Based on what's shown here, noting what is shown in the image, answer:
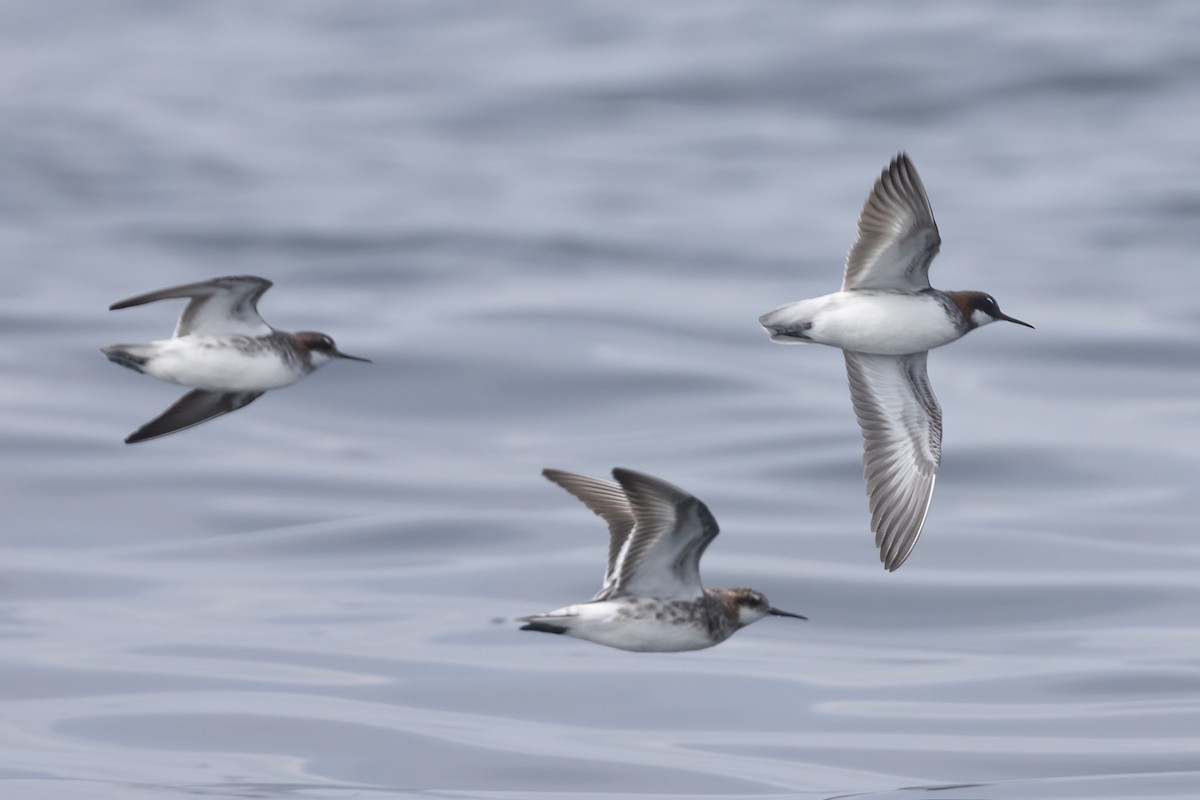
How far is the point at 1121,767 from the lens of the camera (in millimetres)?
34375

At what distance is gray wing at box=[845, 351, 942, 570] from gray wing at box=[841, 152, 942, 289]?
131 centimetres

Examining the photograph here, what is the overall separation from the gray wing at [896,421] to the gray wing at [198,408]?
14.9ft

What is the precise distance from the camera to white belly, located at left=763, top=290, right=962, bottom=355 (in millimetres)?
13894

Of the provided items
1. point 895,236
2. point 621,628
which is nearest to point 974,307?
point 895,236

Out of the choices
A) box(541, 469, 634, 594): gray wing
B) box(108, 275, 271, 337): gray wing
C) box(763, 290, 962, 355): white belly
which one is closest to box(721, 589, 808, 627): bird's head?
box(541, 469, 634, 594): gray wing

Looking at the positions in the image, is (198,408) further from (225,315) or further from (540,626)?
(540,626)

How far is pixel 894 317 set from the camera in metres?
14.1

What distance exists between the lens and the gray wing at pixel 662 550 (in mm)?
12492

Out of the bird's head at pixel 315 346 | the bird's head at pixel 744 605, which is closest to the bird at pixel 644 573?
the bird's head at pixel 744 605

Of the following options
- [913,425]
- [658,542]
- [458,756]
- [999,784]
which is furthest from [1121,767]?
[658,542]

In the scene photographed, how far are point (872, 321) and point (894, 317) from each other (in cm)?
17

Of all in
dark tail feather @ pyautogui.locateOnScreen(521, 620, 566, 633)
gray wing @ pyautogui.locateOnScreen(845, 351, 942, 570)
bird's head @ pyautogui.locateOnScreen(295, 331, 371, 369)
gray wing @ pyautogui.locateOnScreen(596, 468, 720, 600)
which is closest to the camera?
dark tail feather @ pyautogui.locateOnScreen(521, 620, 566, 633)

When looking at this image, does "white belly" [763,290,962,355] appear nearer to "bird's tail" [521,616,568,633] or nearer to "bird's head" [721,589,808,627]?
"bird's head" [721,589,808,627]

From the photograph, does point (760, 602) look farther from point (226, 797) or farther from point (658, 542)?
point (226, 797)
